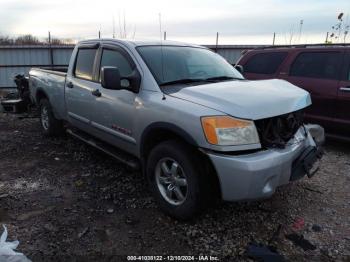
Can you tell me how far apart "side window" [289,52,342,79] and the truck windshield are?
2232 millimetres

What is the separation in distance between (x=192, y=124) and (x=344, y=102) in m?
3.64

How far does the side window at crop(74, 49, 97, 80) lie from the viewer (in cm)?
488

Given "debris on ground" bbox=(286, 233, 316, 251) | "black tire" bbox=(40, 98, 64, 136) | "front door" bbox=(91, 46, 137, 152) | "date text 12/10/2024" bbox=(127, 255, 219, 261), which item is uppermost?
"front door" bbox=(91, 46, 137, 152)

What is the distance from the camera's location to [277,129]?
3314 mm

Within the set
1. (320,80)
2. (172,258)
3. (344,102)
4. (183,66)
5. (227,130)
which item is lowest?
(172,258)

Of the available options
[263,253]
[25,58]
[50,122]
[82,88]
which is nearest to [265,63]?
[82,88]

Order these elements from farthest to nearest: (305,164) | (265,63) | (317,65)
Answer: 1. (265,63)
2. (317,65)
3. (305,164)

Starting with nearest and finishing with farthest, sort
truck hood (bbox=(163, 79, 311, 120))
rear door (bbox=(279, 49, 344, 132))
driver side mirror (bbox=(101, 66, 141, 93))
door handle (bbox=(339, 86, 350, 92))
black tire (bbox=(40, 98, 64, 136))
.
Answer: truck hood (bbox=(163, 79, 311, 120)), driver side mirror (bbox=(101, 66, 141, 93)), door handle (bbox=(339, 86, 350, 92)), rear door (bbox=(279, 49, 344, 132)), black tire (bbox=(40, 98, 64, 136))

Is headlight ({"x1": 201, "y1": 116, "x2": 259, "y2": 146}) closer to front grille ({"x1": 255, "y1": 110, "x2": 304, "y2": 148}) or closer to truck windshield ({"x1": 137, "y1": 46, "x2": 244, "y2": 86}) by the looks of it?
front grille ({"x1": 255, "y1": 110, "x2": 304, "y2": 148})

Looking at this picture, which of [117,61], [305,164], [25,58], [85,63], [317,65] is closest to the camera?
[305,164]

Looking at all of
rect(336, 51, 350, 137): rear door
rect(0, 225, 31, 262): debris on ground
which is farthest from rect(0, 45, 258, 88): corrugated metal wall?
rect(0, 225, 31, 262): debris on ground

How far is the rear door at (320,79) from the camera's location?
5.81 m

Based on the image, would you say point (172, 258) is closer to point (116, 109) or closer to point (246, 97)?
point (246, 97)

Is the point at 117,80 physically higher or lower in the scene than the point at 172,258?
higher
